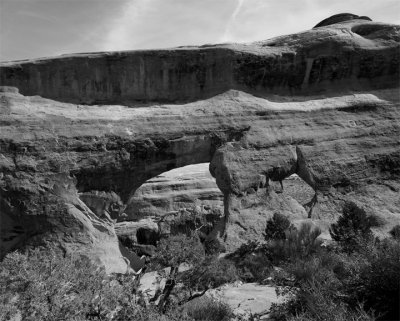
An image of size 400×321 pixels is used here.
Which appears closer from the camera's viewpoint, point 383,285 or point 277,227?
A: point 383,285

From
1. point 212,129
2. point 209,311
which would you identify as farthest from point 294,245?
point 212,129

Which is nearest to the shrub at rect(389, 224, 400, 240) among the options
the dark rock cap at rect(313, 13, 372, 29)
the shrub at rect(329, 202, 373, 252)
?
the shrub at rect(329, 202, 373, 252)

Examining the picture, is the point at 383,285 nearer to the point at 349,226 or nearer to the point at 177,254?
the point at 177,254

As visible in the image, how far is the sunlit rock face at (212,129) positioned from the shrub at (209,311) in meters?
5.76

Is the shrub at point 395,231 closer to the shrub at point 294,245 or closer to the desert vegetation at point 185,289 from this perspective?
the shrub at point 294,245

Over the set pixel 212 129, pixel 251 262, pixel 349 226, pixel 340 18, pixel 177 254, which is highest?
pixel 340 18

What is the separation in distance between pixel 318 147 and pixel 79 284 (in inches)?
469

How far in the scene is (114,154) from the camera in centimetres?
1622

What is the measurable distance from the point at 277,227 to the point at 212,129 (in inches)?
179

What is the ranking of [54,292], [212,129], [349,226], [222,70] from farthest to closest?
[222,70] < [212,129] < [349,226] < [54,292]

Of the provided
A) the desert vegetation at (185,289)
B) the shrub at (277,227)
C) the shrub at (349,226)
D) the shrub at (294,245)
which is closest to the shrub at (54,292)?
the desert vegetation at (185,289)

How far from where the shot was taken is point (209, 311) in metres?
8.73

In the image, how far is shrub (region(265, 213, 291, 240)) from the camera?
14.1 m

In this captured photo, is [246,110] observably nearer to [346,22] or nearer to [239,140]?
[239,140]
